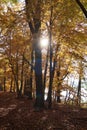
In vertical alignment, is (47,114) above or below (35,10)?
below

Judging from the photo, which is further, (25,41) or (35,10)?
(25,41)

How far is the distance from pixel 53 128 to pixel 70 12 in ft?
22.5

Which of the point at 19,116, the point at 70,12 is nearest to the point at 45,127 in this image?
the point at 19,116

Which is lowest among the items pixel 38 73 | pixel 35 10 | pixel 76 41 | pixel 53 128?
pixel 53 128

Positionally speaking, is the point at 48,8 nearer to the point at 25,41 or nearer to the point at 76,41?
the point at 76,41

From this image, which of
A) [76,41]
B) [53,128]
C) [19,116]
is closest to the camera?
[53,128]

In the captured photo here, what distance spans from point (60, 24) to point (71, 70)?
1222 cm

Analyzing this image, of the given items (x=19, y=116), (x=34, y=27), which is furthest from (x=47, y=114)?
Result: (x=34, y=27)

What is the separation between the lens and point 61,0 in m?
14.5

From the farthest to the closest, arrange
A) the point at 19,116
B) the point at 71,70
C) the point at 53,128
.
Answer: the point at 71,70
the point at 19,116
the point at 53,128

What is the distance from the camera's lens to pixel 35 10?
14.8 m

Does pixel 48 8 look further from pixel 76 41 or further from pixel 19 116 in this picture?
pixel 19 116

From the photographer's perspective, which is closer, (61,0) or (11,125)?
(11,125)

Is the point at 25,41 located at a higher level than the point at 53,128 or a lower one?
higher
